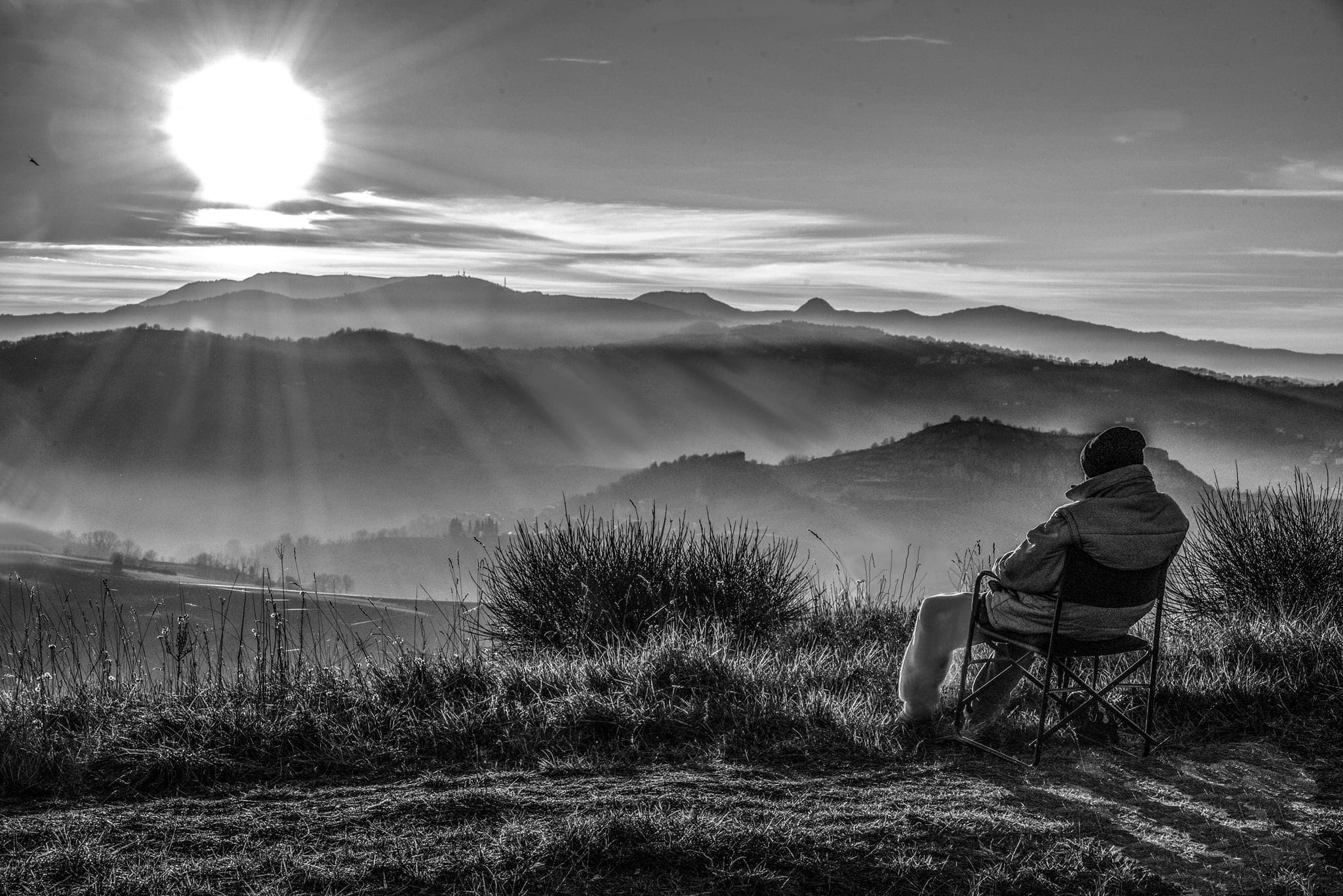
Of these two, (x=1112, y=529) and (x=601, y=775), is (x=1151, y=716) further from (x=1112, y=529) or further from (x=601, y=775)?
(x=601, y=775)

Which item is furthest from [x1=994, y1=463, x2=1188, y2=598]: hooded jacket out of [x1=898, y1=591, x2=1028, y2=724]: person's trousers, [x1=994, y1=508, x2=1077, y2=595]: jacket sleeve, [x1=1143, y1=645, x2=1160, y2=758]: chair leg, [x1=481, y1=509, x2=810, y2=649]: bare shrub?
[x1=481, y1=509, x2=810, y2=649]: bare shrub

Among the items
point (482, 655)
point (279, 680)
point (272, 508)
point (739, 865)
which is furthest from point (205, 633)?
point (272, 508)

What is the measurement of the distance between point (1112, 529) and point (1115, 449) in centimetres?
38

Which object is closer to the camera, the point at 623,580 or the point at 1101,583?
the point at 1101,583

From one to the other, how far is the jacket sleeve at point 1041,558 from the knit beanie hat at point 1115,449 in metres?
0.34

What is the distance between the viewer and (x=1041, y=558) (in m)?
4.16

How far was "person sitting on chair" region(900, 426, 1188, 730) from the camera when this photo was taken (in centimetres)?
404

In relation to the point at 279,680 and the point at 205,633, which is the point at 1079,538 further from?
the point at 205,633

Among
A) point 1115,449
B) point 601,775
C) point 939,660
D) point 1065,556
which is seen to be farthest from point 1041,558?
point 601,775

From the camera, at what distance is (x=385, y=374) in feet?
404

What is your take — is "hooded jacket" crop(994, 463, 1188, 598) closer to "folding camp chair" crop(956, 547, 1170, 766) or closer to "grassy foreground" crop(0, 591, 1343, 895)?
"folding camp chair" crop(956, 547, 1170, 766)

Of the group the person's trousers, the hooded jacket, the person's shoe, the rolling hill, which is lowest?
the rolling hill

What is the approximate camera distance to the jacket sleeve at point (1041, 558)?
159 inches

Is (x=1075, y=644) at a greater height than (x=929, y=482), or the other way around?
(x=1075, y=644)
